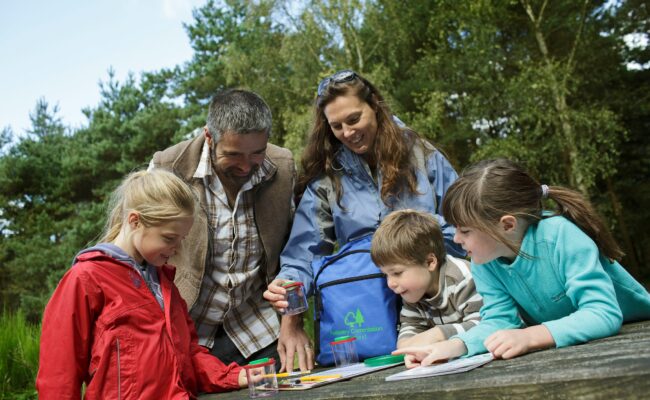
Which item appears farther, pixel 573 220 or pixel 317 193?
pixel 317 193

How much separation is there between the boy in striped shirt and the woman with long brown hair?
0.84 ft

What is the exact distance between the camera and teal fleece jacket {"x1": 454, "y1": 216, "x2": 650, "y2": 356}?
219 centimetres

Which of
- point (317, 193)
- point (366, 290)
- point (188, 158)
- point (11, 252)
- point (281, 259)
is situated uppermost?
point (11, 252)

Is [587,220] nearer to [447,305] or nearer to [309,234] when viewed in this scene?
[447,305]

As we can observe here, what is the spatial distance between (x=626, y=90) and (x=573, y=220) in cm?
2089

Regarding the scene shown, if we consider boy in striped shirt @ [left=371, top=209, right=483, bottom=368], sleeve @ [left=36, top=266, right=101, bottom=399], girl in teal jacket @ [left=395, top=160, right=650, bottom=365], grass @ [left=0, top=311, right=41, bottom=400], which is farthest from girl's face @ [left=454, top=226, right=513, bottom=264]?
grass @ [left=0, top=311, right=41, bottom=400]

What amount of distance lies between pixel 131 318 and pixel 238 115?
4.08 ft

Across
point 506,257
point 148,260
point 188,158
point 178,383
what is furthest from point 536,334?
point 188,158

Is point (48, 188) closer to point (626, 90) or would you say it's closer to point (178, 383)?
point (626, 90)

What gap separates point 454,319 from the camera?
3.12m

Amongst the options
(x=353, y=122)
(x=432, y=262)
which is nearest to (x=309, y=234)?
(x=353, y=122)

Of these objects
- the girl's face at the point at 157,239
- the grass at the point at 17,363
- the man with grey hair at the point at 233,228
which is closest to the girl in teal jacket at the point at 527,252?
the girl's face at the point at 157,239

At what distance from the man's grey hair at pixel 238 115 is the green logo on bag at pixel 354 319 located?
104cm

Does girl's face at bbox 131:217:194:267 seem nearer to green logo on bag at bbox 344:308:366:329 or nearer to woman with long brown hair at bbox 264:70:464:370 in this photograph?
woman with long brown hair at bbox 264:70:464:370
